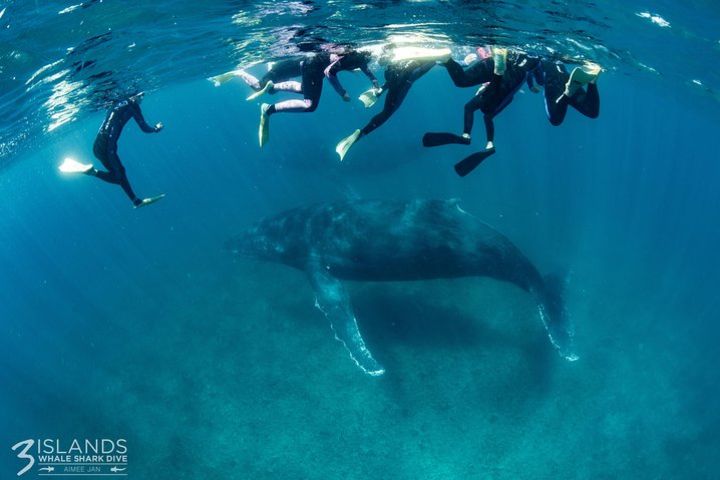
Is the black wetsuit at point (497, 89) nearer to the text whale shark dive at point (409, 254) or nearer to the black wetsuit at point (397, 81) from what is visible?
the black wetsuit at point (397, 81)

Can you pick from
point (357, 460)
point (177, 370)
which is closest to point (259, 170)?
point (177, 370)

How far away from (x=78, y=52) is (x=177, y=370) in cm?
1201

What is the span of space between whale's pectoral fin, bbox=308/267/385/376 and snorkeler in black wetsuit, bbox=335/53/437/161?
6746 millimetres

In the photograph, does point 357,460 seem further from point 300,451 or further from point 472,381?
point 472,381

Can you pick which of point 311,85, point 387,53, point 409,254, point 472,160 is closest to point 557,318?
point 409,254

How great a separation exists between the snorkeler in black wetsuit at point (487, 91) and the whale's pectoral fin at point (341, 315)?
267 inches

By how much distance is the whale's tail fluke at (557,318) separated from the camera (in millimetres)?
14086

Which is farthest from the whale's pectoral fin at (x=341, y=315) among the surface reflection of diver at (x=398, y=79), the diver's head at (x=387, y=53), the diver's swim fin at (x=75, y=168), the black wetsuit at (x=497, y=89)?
the diver's head at (x=387, y=53)

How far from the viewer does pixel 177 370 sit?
17500 millimetres

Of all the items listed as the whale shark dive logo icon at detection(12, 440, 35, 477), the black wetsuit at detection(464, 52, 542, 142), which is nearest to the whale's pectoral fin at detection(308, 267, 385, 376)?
the black wetsuit at detection(464, 52, 542, 142)

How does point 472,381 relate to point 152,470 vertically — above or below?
above

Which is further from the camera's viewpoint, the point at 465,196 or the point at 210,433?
the point at 465,196

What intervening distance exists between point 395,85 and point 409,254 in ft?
22.6

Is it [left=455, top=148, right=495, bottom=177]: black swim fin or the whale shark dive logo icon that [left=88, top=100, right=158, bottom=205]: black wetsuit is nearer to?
[left=455, top=148, right=495, bottom=177]: black swim fin
